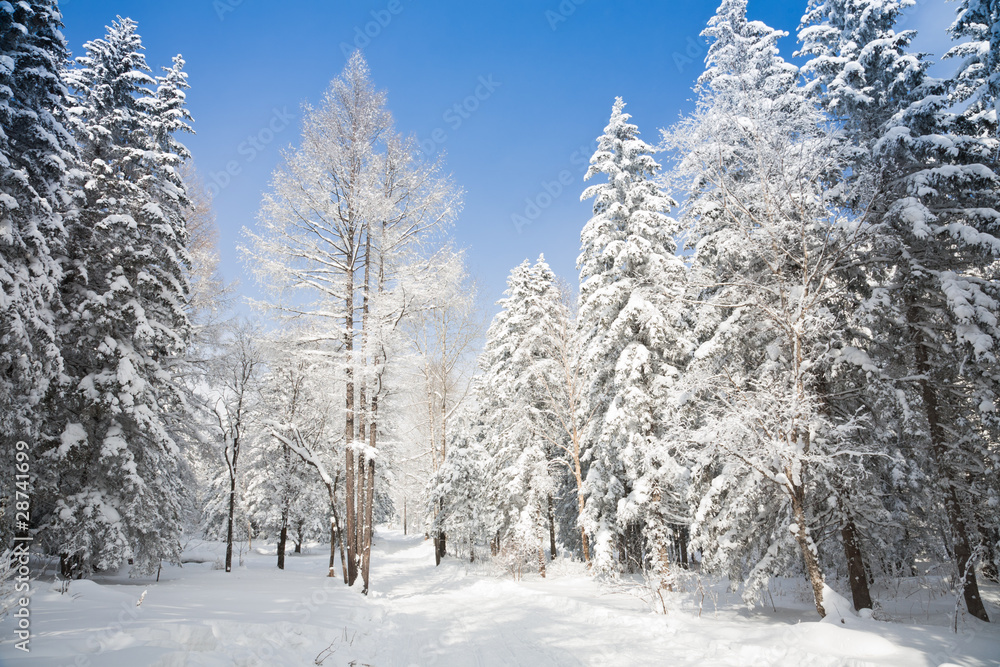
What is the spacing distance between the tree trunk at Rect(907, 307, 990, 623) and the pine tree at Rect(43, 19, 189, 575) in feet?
61.9

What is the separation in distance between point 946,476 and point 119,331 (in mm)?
21201

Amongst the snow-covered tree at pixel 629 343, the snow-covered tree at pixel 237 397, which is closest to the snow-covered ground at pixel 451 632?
the snow-covered tree at pixel 629 343

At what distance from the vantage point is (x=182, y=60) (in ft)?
49.3

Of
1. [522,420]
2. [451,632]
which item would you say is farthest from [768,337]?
[522,420]

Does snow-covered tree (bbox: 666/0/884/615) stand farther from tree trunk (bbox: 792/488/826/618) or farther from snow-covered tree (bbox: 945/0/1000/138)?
snow-covered tree (bbox: 945/0/1000/138)

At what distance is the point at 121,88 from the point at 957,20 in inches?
910

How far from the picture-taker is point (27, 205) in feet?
30.7

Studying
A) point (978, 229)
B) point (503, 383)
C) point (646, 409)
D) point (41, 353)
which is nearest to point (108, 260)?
point (41, 353)

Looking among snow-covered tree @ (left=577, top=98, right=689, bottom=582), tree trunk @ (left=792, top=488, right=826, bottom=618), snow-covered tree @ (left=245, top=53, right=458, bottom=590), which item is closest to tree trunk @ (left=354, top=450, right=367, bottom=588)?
snow-covered tree @ (left=245, top=53, right=458, bottom=590)

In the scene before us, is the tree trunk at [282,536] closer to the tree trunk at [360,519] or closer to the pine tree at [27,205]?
the tree trunk at [360,519]

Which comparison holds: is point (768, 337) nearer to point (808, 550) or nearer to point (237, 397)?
point (808, 550)

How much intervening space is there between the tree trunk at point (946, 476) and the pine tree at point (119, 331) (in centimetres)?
1886

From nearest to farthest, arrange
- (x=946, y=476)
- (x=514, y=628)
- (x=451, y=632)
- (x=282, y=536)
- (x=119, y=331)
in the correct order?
(x=451, y=632) → (x=514, y=628) → (x=946, y=476) → (x=119, y=331) → (x=282, y=536)

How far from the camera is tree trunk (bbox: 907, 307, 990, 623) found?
30.2 ft
